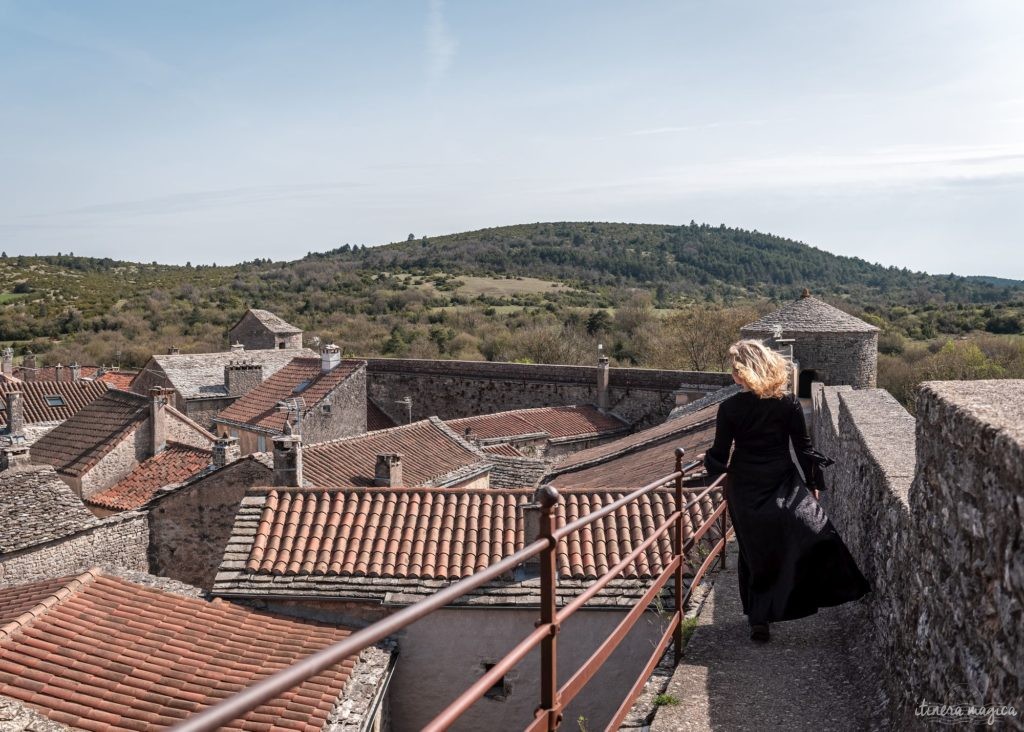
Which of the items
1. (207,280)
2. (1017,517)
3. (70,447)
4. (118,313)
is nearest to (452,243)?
(207,280)

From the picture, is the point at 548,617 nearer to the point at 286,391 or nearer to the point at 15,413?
the point at 15,413

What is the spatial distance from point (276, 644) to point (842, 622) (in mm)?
6332

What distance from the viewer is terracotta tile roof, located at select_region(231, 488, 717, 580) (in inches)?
392

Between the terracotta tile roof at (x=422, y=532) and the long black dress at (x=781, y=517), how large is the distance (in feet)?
16.9

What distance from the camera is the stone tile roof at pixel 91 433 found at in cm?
1988

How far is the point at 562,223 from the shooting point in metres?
111

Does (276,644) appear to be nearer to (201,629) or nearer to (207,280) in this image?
(201,629)

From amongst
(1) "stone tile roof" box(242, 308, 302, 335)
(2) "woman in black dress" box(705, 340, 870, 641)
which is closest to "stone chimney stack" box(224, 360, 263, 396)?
(1) "stone tile roof" box(242, 308, 302, 335)

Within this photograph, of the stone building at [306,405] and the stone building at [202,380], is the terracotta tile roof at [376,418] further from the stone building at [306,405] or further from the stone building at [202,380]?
the stone building at [306,405]

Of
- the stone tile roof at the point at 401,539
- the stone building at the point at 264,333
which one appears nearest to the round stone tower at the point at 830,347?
the stone tile roof at the point at 401,539

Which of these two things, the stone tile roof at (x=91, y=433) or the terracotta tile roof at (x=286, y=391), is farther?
the terracotta tile roof at (x=286, y=391)

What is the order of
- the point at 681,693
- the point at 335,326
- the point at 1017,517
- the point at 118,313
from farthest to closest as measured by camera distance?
the point at 118,313 < the point at 335,326 < the point at 681,693 < the point at 1017,517

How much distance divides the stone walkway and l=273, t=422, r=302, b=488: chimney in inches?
383

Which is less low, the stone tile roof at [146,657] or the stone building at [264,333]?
the stone building at [264,333]
